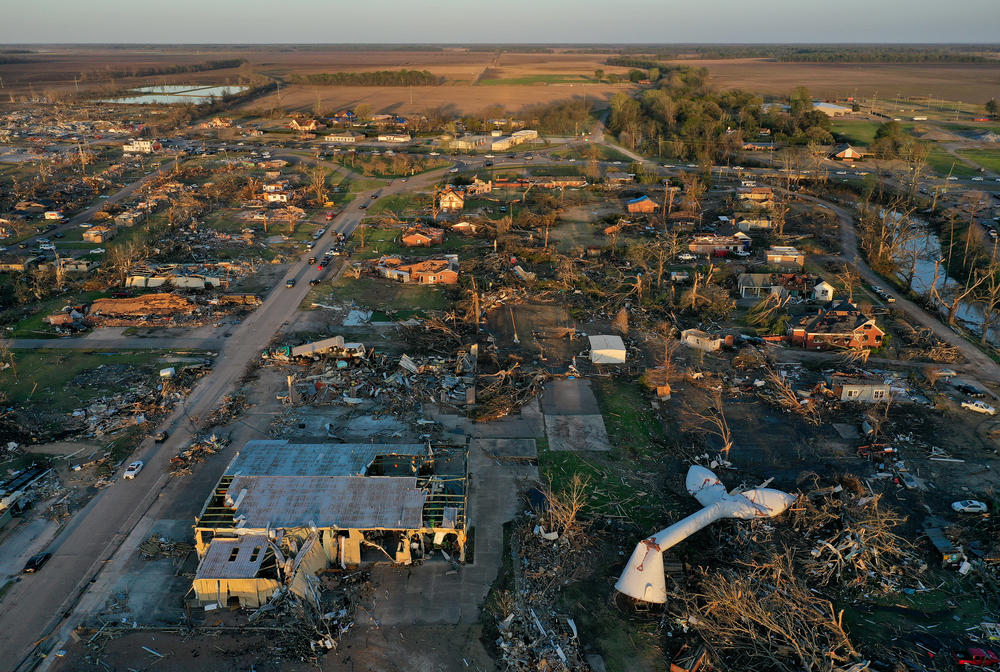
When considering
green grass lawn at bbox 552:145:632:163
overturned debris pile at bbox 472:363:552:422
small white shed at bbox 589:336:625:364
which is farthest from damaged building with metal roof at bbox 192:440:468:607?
→ green grass lawn at bbox 552:145:632:163

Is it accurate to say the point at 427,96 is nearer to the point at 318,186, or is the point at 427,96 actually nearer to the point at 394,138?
the point at 394,138

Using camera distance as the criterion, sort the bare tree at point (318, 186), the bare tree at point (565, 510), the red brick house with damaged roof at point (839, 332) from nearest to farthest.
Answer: the bare tree at point (565, 510)
the red brick house with damaged roof at point (839, 332)
the bare tree at point (318, 186)

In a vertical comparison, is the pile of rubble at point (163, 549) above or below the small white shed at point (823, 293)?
below

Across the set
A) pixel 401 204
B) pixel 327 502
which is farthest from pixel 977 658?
pixel 401 204

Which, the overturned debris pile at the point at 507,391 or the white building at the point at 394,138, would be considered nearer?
the overturned debris pile at the point at 507,391

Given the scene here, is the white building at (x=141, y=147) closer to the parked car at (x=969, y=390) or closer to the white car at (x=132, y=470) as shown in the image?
the white car at (x=132, y=470)

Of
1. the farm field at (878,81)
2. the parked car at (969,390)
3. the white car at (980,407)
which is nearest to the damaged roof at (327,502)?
the white car at (980,407)

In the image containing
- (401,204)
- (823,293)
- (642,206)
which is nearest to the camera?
(823,293)
